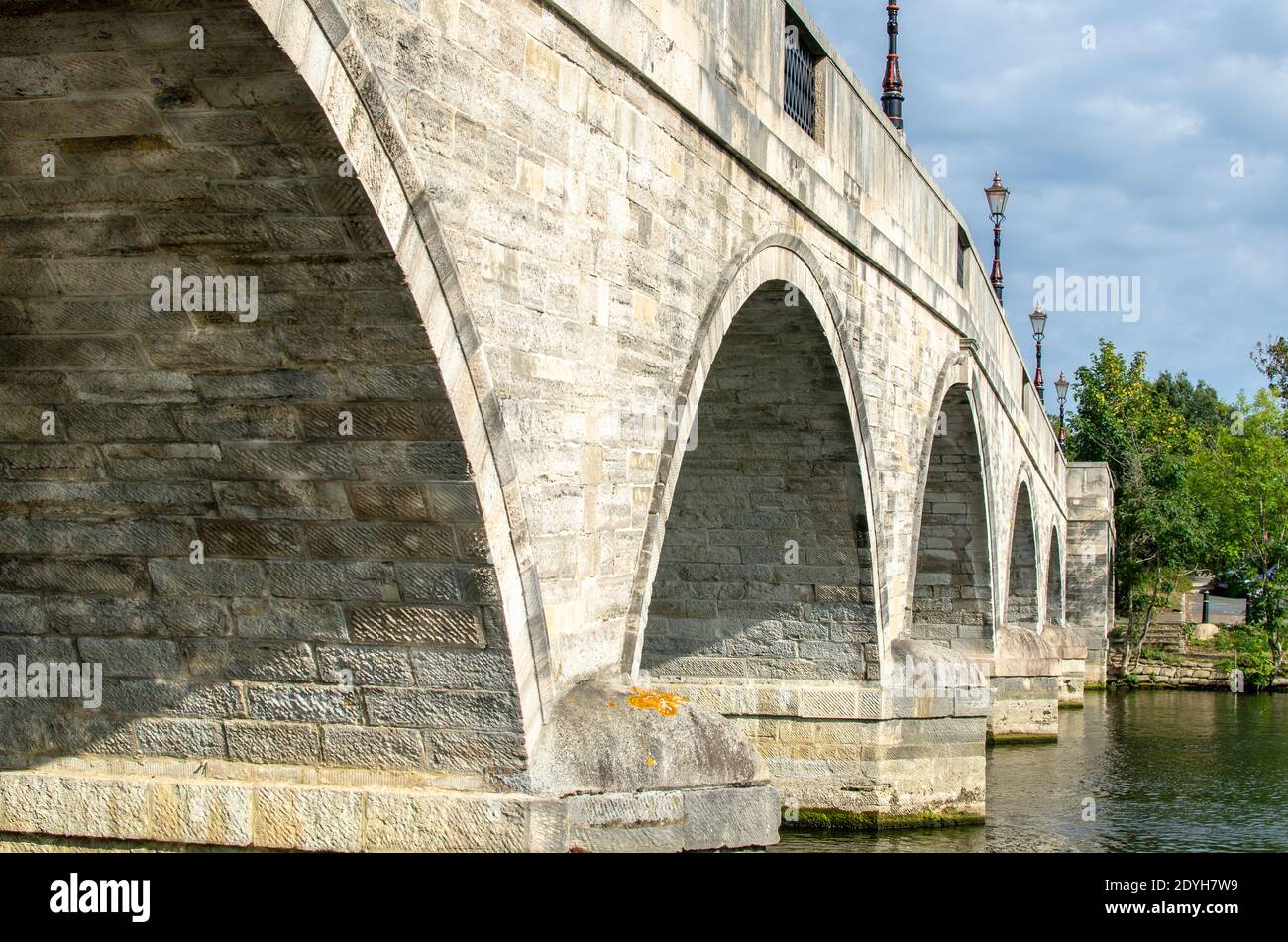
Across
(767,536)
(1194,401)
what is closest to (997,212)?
(767,536)

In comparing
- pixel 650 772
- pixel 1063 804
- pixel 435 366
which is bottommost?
pixel 1063 804

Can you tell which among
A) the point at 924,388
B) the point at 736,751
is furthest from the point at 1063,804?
the point at 736,751

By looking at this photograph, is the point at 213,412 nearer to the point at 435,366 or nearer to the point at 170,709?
the point at 435,366

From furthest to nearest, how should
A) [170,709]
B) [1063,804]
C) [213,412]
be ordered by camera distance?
1. [1063,804]
2. [170,709]
3. [213,412]

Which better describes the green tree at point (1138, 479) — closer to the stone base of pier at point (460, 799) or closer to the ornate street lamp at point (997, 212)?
the ornate street lamp at point (997, 212)

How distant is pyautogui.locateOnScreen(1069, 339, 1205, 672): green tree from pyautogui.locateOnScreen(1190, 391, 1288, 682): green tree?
0.61 meters

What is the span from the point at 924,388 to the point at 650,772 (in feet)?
23.5

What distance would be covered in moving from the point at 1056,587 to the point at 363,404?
23984mm

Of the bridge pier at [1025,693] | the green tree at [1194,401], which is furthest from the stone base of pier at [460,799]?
the green tree at [1194,401]

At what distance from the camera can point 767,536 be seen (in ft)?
32.8

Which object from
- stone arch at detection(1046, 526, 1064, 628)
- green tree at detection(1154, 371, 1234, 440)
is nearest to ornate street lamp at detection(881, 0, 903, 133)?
stone arch at detection(1046, 526, 1064, 628)

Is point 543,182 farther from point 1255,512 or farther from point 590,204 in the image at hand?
point 1255,512
